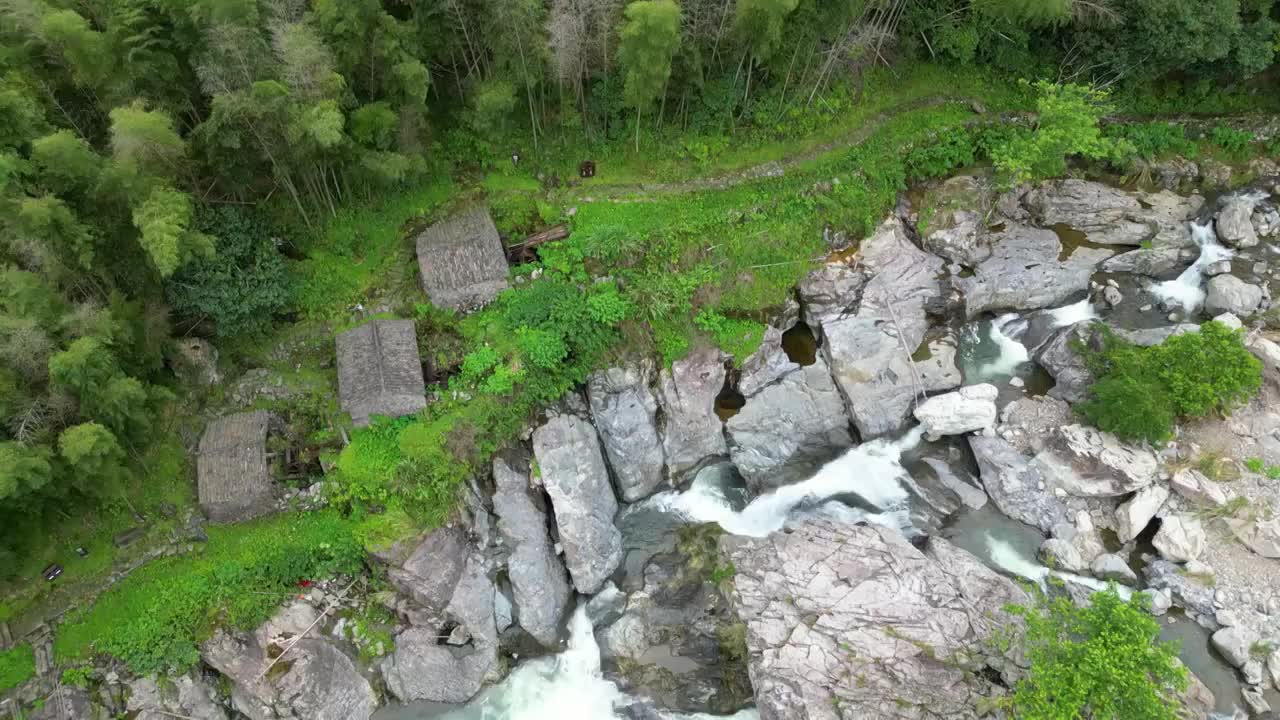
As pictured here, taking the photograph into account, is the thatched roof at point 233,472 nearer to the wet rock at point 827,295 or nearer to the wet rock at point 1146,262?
the wet rock at point 827,295

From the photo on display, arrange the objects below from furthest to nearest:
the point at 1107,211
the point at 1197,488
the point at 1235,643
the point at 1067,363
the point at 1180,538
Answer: the point at 1107,211
the point at 1067,363
the point at 1197,488
the point at 1180,538
the point at 1235,643

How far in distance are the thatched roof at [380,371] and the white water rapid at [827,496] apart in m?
7.31

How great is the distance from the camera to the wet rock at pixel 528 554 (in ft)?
55.2

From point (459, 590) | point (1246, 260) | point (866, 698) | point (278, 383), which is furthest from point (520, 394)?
point (1246, 260)

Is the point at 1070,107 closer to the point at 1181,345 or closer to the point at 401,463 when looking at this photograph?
the point at 1181,345

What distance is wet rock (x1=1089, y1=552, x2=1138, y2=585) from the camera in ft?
57.1

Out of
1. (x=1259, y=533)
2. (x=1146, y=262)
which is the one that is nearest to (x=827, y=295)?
(x=1146, y=262)

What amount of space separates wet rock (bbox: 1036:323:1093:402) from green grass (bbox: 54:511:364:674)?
19859 millimetres

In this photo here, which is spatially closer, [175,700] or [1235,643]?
[175,700]

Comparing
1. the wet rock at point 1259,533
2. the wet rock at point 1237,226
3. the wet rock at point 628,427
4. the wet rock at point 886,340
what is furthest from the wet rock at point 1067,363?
the wet rock at point 628,427

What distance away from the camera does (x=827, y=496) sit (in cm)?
1917

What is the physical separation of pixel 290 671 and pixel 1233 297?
28475mm

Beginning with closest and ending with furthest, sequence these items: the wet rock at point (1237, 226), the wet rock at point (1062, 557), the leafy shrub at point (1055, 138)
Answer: the wet rock at point (1062, 557) → the leafy shrub at point (1055, 138) → the wet rock at point (1237, 226)

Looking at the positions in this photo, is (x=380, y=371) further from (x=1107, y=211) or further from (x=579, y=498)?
(x=1107, y=211)
